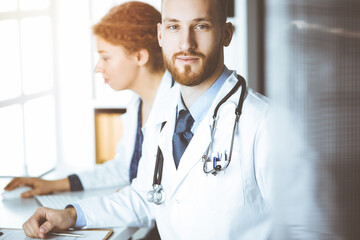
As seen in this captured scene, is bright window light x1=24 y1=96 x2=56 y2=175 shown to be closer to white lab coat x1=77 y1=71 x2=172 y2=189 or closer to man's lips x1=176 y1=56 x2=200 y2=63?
white lab coat x1=77 y1=71 x2=172 y2=189

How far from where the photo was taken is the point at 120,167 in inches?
66.2

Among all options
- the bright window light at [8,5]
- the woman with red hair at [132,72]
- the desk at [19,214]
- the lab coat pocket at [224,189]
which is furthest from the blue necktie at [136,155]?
the bright window light at [8,5]

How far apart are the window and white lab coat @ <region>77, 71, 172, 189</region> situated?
1.22 ft

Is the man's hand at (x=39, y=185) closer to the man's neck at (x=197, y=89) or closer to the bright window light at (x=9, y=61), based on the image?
the bright window light at (x=9, y=61)

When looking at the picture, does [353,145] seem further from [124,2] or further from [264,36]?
[124,2]

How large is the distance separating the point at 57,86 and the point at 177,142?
3.81ft

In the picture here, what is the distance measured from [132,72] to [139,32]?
169mm

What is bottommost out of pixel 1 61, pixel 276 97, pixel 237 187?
pixel 237 187

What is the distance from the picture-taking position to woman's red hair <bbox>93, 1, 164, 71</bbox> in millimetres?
1653

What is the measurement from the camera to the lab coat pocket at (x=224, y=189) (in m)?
1.04

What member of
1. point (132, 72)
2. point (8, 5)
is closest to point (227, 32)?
point (132, 72)

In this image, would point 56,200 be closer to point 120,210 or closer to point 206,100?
point 120,210

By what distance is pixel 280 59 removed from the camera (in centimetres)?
37

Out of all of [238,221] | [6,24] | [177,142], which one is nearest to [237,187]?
[238,221]
